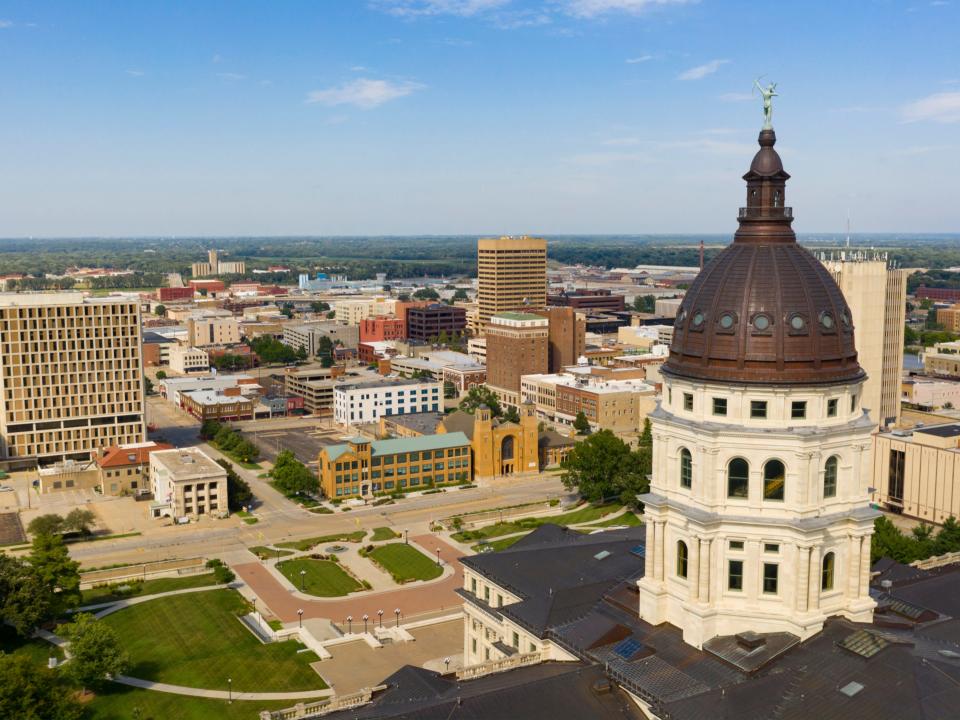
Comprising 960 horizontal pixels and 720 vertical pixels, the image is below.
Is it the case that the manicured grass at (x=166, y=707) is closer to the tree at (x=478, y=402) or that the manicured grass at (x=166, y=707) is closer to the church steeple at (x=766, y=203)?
the church steeple at (x=766, y=203)

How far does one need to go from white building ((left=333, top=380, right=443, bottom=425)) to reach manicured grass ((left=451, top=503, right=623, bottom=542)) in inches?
2757

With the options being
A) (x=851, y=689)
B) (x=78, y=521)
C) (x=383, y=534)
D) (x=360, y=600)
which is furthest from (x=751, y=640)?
(x=78, y=521)

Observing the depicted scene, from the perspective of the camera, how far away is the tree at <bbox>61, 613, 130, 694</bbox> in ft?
228

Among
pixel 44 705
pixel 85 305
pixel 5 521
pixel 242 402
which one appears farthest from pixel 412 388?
pixel 44 705

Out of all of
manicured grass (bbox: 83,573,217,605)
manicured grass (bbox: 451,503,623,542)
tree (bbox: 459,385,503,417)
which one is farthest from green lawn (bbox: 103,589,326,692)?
tree (bbox: 459,385,503,417)

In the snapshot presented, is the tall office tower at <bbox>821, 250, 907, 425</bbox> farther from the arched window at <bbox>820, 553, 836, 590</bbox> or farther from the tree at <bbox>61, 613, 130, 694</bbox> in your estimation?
the tree at <bbox>61, 613, 130, 694</bbox>

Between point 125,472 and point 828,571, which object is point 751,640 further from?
point 125,472

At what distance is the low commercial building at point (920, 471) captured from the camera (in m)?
109

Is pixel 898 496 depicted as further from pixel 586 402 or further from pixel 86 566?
pixel 86 566

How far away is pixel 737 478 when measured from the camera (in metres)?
50.3

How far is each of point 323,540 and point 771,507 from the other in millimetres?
74554

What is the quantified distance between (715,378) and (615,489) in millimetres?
76494

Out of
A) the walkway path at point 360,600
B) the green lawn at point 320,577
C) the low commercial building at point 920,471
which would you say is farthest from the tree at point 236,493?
the low commercial building at point 920,471

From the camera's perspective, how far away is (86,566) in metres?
104
